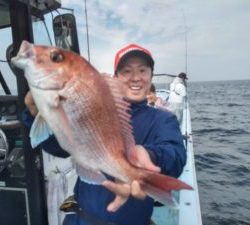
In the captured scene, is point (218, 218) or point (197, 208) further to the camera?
point (218, 218)

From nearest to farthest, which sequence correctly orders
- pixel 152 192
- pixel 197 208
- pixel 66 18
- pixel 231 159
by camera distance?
pixel 152 192
pixel 66 18
pixel 197 208
pixel 231 159

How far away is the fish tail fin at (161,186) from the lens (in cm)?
168

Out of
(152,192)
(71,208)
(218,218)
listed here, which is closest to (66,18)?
(71,208)

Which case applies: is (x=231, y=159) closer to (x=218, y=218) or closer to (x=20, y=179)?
(x=218, y=218)

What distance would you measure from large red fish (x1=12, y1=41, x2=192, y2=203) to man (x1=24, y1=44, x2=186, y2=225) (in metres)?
0.30

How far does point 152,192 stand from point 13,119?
2315mm

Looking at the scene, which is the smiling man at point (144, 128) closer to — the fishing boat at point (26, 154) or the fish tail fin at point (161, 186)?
the fish tail fin at point (161, 186)

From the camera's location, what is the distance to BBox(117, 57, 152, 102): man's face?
2578mm

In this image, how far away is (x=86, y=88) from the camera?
5.80 ft

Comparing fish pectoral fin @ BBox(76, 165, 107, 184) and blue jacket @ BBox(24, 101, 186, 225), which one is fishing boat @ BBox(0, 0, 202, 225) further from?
fish pectoral fin @ BBox(76, 165, 107, 184)

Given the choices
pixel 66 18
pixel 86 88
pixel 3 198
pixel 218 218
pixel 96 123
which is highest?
pixel 66 18

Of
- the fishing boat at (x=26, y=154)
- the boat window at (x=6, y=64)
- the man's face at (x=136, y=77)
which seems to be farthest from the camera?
the boat window at (x=6, y=64)

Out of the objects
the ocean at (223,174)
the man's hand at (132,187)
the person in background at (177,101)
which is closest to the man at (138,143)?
the man's hand at (132,187)

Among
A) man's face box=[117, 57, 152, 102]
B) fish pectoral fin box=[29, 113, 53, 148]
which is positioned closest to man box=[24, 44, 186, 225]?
man's face box=[117, 57, 152, 102]
